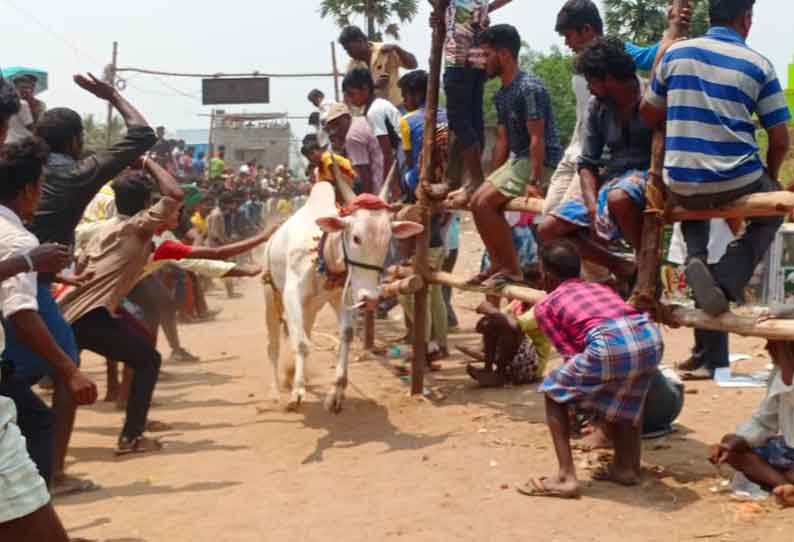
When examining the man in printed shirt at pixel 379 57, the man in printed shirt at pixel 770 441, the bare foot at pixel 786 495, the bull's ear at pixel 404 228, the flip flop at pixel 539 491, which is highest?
the man in printed shirt at pixel 379 57

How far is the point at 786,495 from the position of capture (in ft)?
16.2

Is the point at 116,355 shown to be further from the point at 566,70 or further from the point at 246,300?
the point at 566,70

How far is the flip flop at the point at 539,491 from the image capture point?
5.32 meters

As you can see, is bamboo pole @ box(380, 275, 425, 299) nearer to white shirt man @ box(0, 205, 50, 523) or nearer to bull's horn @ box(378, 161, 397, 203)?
bull's horn @ box(378, 161, 397, 203)

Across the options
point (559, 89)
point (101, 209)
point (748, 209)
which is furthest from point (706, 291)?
point (559, 89)

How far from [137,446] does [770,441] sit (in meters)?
4.05

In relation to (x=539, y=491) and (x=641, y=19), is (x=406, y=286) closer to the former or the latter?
(x=539, y=491)

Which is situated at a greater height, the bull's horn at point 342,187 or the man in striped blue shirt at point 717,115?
the man in striped blue shirt at point 717,115

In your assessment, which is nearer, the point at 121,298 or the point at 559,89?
the point at 121,298

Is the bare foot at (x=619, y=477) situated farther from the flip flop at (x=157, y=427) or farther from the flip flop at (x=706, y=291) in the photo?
the flip flop at (x=157, y=427)

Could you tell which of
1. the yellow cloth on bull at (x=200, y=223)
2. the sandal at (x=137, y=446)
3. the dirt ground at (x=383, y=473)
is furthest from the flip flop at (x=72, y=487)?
the yellow cloth on bull at (x=200, y=223)

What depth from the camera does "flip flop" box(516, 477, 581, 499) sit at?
532 cm

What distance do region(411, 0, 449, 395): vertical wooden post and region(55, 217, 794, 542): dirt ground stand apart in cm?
35

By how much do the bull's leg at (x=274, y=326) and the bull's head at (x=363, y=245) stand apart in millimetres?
1387
